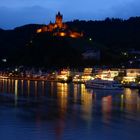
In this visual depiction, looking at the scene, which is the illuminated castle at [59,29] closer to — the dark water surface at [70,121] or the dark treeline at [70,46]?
the dark treeline at [70,46]

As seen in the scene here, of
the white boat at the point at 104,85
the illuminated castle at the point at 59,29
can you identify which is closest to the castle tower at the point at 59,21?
the illuminated castle at the point at 59,29

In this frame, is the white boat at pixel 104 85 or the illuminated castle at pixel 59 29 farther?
the illuminated castle at pixel 59 29

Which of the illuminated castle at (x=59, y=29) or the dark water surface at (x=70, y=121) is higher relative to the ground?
the illuminated castle at (x=59, y=29)

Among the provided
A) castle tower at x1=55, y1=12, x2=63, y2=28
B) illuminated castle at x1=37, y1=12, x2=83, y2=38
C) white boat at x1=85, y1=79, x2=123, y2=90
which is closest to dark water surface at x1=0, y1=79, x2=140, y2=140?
white boat at x1=85, y1=79, x2=123, y2=90

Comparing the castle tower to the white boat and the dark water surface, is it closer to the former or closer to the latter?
the white boat

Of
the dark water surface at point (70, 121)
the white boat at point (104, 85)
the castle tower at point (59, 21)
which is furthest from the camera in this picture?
the castle tower at point (59, 21)

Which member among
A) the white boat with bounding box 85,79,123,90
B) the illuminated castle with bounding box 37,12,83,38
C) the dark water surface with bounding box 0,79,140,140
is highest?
the illuminated castle with bounding box 37,12,83,38

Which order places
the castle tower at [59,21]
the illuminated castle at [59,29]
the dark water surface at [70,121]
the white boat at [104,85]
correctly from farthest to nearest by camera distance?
the castle tower at [59,21], the illuminated castle at [59,29], the white boat at [104,85], the dark water surface at [70,121]

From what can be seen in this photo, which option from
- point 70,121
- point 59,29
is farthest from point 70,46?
point 70,121

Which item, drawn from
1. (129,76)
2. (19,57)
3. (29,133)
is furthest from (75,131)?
(19,57)

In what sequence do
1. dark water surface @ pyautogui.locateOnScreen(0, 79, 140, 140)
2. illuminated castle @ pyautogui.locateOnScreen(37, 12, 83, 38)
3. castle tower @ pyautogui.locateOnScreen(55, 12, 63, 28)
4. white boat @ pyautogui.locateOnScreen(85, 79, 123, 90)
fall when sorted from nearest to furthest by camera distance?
dark water surface @ pyautogui.locateOnScreen(0, 79, 140, 140) < white boat @ pyautogui.locateOnScreen(85, 79, 123, 90) < illuminated castle @ pyautogui.locateOnScreen(37, 12, 83, 38) < castle tower @ pyautogui.locateOnScreen(55, 12, 63, 28)

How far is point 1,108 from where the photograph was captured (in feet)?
76.3

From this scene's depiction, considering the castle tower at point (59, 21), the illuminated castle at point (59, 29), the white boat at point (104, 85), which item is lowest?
the white boat at point (104, 85)

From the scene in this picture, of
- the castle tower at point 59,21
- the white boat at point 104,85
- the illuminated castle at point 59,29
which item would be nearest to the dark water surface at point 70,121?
the white boat at point 104,85
